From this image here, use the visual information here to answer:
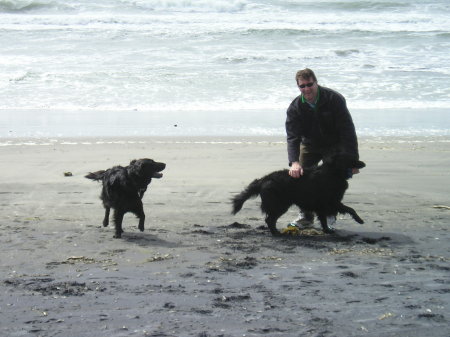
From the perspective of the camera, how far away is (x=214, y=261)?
502 centimetres

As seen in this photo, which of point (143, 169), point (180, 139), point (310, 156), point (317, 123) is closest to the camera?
point (143, 169)

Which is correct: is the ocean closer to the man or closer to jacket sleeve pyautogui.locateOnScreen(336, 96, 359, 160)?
the man

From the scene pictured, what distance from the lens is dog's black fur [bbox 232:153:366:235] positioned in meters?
6.04

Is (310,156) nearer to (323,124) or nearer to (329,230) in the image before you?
(323,124)

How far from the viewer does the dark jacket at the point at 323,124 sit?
19.8 feet

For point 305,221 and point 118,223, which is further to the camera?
point 305,221

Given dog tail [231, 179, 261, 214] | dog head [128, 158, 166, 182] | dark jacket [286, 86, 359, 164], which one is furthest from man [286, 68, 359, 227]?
dog head [128, 158, 166, 182]

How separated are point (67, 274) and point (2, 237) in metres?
1.33

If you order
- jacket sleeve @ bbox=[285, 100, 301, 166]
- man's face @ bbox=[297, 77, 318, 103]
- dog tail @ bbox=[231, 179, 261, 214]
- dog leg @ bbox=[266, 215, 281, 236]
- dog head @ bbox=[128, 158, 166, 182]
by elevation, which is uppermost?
man's face @ bbox=[297, 77, 318, 103]

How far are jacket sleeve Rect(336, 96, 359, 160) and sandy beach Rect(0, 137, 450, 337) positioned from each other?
0.76 meters

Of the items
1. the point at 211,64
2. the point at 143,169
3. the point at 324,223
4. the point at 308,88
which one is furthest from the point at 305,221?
the point at 211,64

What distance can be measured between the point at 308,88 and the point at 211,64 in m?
15.8

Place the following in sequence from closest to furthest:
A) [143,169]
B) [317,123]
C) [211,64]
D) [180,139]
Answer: [143,169]
[317,123]
[180,139]
[211,64]

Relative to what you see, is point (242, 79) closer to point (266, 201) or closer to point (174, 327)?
point (266, 201)
